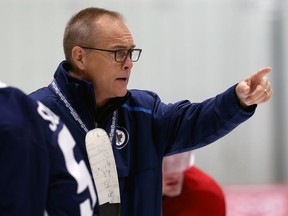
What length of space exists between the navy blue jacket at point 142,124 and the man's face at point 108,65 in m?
0.04

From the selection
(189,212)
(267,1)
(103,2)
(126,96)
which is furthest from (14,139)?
(267,1)

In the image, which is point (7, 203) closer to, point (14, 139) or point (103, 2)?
point (14, 139)

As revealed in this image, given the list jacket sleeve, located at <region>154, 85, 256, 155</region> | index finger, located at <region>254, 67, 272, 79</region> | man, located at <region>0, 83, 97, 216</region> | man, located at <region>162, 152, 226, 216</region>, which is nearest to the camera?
man, located at <region>0, 83, 97, 216</region>

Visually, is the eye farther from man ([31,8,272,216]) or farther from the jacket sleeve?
the jacket sleeve

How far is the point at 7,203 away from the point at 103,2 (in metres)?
3.29

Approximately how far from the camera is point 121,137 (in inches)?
80.0

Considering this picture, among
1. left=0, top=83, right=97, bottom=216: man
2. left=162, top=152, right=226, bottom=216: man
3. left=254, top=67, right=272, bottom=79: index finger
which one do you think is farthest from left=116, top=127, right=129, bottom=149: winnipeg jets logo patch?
left=0, top=83, right=97, bottom=216: man

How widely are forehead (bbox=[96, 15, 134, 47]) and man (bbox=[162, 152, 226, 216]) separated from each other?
824 millimetres

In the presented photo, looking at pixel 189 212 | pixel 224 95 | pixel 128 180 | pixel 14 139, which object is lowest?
pixel 189 212

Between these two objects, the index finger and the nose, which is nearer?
the index finger

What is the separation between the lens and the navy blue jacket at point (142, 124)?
1935mm

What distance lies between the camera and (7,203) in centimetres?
105

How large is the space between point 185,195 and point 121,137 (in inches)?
33.0

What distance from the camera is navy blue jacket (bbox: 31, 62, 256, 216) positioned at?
6.35 ft
